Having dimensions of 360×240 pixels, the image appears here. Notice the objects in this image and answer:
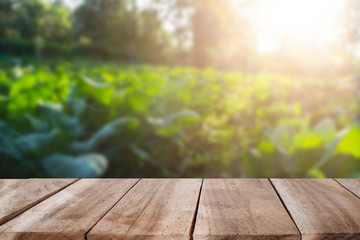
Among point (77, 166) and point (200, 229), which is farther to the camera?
point (77, 166)

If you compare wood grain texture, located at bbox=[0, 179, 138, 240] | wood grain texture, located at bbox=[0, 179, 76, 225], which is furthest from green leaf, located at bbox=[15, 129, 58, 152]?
wood grain texture, located at bbox=[0, 179, 138, 240]

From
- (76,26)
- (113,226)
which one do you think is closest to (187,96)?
(113,226)

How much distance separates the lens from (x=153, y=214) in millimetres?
796

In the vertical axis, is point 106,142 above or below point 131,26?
below

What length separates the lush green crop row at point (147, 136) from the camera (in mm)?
1671

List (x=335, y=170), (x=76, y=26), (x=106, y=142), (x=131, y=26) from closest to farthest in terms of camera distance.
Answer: (x=335, y=170)
(x=106, y=142)
(x=76, y=26)
(x=131, y=26)

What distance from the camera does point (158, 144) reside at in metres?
2.33

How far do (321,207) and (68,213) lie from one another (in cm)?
54

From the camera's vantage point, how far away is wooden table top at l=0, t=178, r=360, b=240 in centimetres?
71

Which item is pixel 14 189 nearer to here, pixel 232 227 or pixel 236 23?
pixel 232 227

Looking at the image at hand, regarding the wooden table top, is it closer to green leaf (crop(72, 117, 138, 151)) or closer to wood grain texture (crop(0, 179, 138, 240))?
wood grain texture (crop(0, 179, 138, 240))

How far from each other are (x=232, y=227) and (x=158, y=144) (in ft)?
5.31

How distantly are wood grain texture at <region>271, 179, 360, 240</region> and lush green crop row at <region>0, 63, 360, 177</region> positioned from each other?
349 mm

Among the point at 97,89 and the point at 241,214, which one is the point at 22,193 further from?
the point at 97,89
